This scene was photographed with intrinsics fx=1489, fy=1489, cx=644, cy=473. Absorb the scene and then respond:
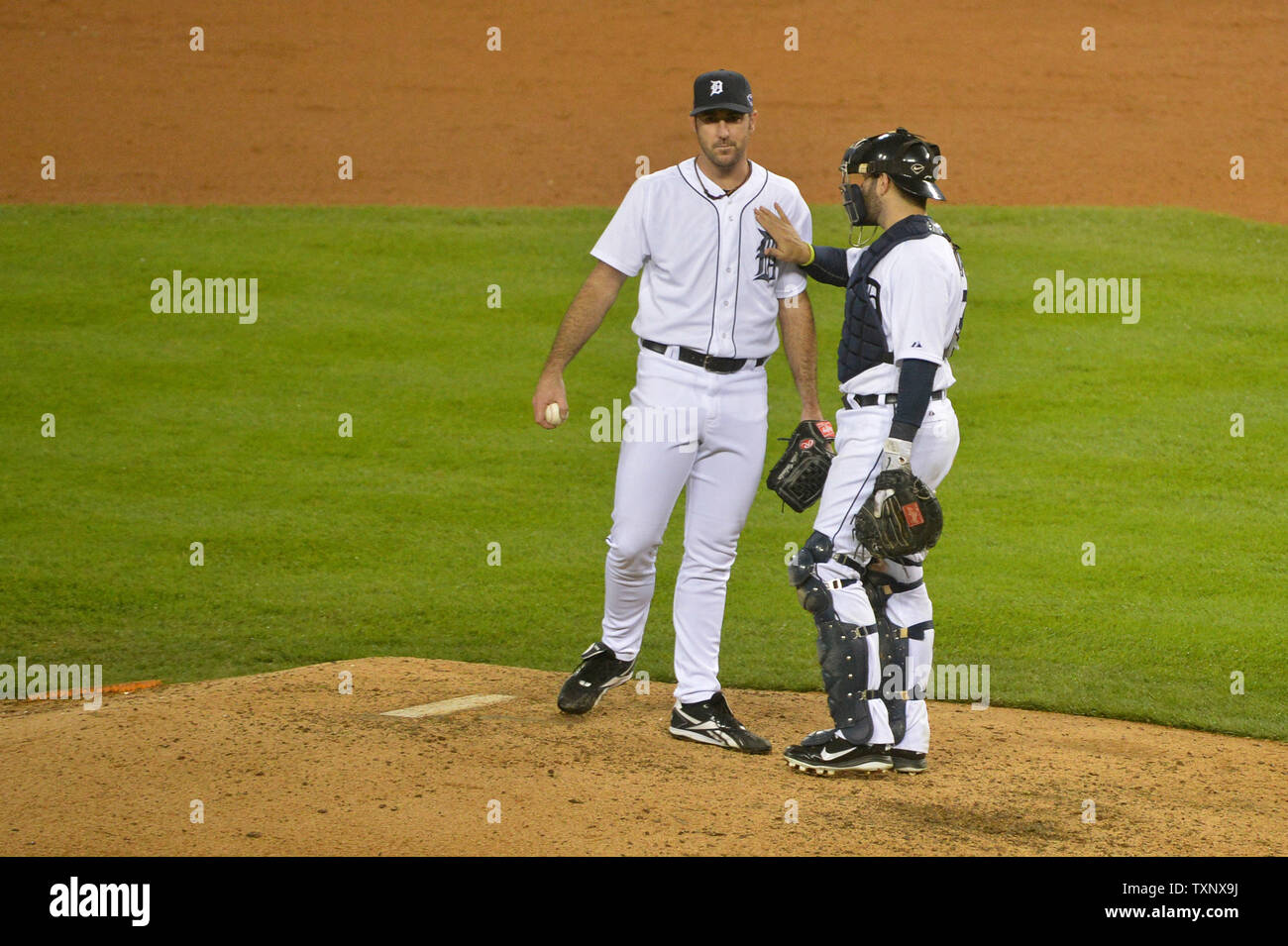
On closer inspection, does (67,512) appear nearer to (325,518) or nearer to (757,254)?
(325,518)

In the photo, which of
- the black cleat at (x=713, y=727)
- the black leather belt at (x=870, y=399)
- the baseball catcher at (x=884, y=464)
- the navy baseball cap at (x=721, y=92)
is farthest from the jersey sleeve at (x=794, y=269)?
the black cleat at (x=713, y=727)

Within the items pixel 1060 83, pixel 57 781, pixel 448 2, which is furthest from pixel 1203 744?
pixel 448 2

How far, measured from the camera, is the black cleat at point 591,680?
18.4 ft

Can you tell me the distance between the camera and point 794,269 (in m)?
5.50

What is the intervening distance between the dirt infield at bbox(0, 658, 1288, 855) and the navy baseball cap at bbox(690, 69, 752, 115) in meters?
2.26

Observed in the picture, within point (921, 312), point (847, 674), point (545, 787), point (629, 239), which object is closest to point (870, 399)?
point (921, 312)

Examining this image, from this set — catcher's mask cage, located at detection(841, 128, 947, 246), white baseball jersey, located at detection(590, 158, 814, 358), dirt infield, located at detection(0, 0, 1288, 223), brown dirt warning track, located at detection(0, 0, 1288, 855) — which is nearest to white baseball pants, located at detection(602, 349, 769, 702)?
white baseball jersey, located at detection(590, 158, 814, 358)

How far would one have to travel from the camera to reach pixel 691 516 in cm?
546

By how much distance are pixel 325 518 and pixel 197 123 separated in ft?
42.0

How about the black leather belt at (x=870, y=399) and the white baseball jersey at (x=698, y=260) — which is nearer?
the black leather belt at (x=870, y=399)

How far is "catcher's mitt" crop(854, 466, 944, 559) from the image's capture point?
481cm

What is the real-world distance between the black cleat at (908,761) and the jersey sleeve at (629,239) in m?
1.94

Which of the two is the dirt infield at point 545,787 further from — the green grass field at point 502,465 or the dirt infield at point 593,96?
the dirt infield at point 593,96

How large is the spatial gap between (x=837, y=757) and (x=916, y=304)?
1542mm
